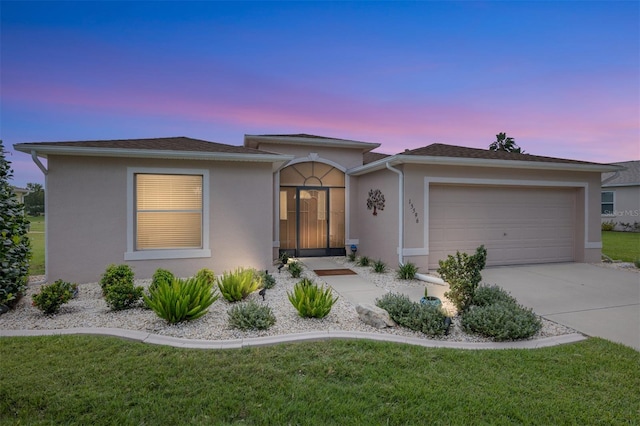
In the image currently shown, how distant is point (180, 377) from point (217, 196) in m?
5.45

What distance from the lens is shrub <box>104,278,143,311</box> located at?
16.4ft

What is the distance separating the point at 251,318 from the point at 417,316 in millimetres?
2261

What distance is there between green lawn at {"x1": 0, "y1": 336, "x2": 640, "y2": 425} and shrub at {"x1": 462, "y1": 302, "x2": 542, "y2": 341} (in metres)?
0.35

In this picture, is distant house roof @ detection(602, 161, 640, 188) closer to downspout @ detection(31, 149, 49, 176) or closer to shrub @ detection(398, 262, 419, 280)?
shrub @ detection(398, 262, 419, 280)

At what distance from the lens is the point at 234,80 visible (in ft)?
36.4

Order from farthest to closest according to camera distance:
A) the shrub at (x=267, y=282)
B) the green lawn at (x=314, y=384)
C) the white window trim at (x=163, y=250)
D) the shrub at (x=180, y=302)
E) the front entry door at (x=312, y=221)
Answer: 1. the front entry door at (x=312, y=221)
2. the white window trim at (x=163, y=250)
3. the shrub at (x=267, y=282)
4. the shrub at (x=180, y=302)
5. the green lawn at (x=314, y=384)

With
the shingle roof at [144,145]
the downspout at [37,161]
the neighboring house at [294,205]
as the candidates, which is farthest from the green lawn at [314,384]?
the shingle roof at [144,145]

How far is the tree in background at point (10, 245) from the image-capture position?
5039mm

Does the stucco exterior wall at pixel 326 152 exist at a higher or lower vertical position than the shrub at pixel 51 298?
higher

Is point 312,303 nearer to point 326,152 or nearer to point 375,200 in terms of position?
point 375,200

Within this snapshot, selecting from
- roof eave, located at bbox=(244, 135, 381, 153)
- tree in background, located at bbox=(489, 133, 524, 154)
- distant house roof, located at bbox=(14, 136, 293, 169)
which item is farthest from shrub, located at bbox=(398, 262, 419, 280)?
tree in background, located at bbox=(489, 133, 524, 154)

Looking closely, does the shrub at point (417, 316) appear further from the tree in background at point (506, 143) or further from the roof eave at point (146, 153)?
the tree in background at point (506, 143)

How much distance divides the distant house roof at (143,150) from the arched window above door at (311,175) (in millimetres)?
2971

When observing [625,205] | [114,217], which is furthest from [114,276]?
[625,205]
